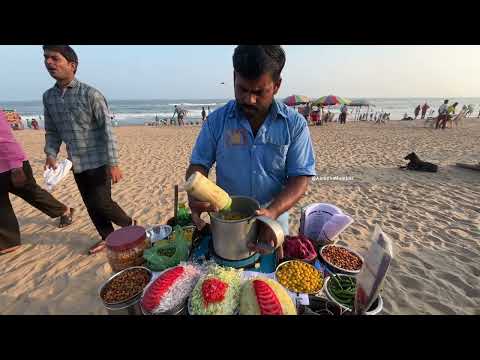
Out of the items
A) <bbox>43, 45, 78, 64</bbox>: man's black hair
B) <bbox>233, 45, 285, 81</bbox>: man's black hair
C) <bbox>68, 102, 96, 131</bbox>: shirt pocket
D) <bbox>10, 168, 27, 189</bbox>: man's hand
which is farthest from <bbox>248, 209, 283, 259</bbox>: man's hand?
<bbox>10, 168, 27, 189</bbox>: man's hand

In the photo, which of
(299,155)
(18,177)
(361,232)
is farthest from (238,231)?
(361,232)

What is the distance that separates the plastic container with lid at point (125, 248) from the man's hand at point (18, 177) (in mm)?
2310

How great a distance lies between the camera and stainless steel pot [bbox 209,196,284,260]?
1.23 metres

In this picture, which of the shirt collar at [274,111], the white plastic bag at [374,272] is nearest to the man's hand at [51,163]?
the shirt collar at [274,111]

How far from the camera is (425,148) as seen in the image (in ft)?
35.4

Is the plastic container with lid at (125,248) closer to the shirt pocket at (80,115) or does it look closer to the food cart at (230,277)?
the food cart at (230,277)

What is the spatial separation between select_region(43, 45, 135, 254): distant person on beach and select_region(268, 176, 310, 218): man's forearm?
7.32 ft

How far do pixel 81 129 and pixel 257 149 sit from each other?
225cm

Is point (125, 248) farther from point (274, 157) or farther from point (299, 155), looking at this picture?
point (299, 155)

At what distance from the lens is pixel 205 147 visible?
5.93ft

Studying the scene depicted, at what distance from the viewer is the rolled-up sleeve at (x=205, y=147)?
1.80 m

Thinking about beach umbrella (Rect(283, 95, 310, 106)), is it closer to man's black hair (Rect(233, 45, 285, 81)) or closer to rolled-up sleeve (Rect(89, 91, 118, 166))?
rolled-up sleeve (Rect(89, 91, 118, 166))
